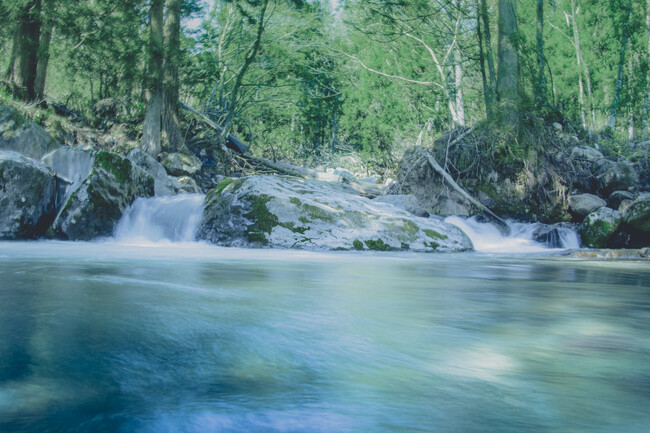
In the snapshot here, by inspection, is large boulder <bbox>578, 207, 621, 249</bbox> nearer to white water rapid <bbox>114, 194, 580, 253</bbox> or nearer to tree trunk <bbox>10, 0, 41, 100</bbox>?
white water rapid <bbox>114, 194, 580, 253</bbox>

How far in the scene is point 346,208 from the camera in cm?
679

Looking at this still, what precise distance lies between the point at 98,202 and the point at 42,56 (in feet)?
25.6

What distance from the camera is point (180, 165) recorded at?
12078 mm

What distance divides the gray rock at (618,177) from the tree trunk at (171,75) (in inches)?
404

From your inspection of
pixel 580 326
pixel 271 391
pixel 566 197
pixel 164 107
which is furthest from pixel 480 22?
pixel 271 391

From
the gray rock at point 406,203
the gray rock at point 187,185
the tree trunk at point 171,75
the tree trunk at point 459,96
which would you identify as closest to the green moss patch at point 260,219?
the gray rock at point 406,203

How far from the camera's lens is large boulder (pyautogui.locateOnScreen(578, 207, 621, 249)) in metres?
7.93

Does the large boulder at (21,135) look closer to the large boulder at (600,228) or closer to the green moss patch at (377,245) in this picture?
the green moss patch at (377,245)

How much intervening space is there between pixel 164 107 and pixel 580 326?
12198 millimetres

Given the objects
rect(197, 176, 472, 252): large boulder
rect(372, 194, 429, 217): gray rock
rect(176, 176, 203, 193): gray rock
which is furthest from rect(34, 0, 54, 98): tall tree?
rect(372, 194, 429, 217): gray rock

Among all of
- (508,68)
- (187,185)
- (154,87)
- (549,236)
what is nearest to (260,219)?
(187,185)

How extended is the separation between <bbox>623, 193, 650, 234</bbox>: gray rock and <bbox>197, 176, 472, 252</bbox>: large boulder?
9.18 ft

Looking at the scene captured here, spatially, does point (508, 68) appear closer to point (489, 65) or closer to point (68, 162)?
point (489, 65)

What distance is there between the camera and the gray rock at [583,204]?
31.3 feet
